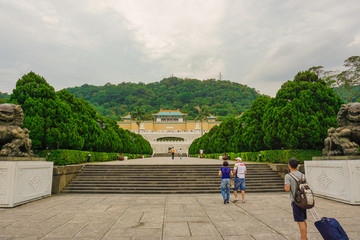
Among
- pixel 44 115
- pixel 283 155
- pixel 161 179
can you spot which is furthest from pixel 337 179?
pixel 44 115

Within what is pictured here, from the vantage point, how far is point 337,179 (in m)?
6.30

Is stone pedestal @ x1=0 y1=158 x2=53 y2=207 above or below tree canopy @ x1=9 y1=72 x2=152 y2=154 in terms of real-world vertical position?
below

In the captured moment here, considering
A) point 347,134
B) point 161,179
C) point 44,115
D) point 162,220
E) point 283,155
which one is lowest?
point 162,220

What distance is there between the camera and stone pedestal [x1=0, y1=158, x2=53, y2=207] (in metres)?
5.76

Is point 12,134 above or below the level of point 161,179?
above

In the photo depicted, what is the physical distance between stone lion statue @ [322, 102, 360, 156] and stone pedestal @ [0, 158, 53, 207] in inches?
366

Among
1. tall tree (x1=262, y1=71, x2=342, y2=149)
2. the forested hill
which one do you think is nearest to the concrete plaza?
tall tree (x1=262, y1=71, x2=342, y2=149)

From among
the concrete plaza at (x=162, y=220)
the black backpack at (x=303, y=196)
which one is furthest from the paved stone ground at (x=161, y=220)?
the black backpack at (x=303, y=196)

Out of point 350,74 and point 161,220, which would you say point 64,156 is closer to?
point 161,220

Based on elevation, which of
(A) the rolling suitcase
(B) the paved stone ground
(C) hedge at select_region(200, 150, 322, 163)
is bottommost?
(B) the paved stone ground

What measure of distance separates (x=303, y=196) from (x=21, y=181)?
6.98m

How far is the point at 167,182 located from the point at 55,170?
14.4 feet

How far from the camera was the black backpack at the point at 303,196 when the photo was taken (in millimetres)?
2954

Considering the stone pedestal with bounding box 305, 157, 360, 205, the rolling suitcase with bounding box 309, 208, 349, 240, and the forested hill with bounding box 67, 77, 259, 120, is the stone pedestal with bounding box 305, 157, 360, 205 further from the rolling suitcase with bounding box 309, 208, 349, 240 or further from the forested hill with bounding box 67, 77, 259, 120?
the forested hill with bounding box 67, 77, 259, 120
